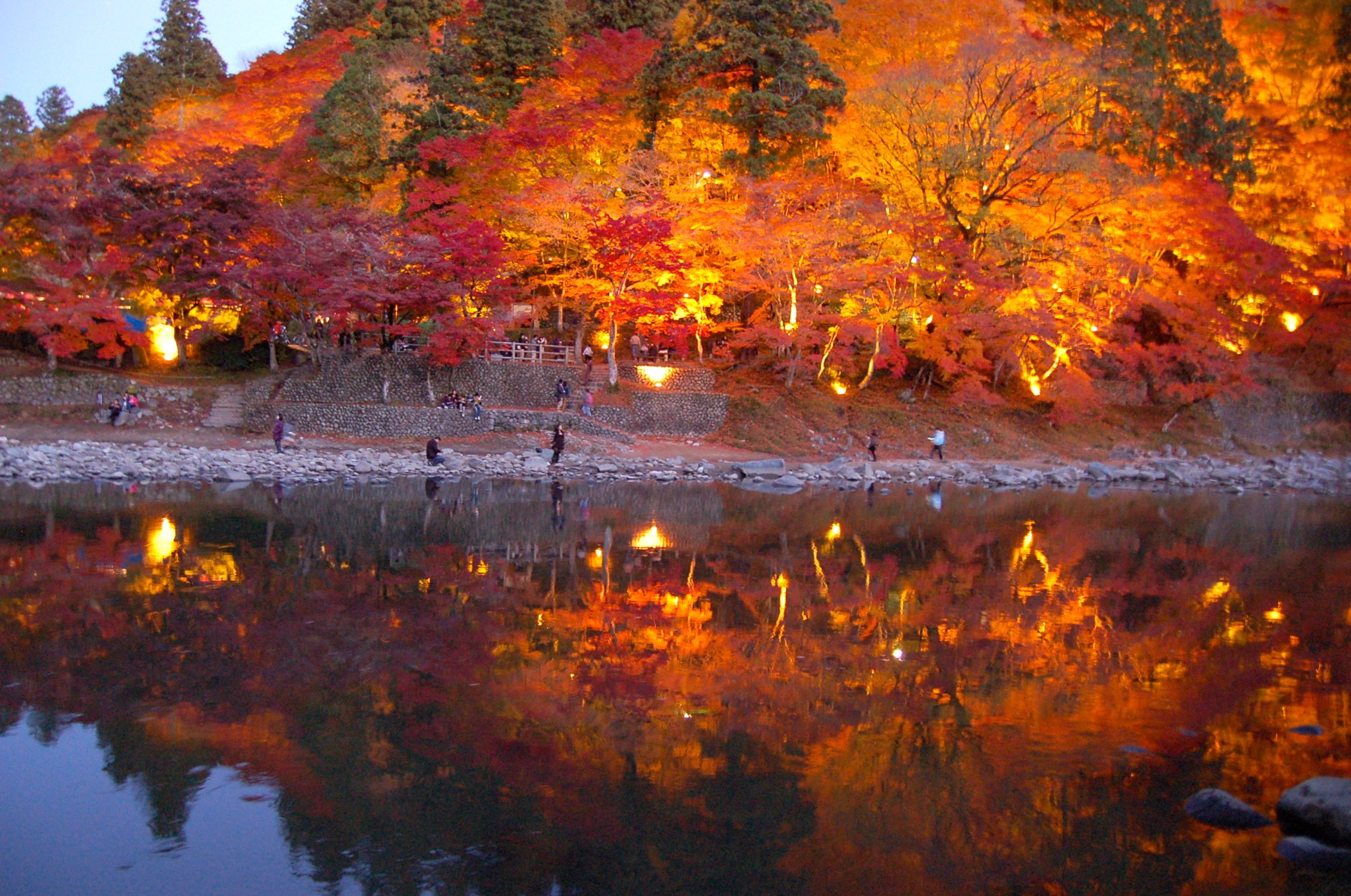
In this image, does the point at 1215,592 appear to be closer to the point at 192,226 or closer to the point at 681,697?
the point at 681,697

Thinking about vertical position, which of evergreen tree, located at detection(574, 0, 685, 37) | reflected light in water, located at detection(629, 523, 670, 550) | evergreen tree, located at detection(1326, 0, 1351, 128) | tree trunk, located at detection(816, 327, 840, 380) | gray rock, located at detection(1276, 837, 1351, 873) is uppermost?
evergreen tree, located at detection(574, 0, 685, 37)

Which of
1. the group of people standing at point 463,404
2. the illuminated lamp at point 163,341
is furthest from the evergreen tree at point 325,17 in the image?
the group of people standing at point 463,404

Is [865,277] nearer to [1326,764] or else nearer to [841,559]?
[841,559]

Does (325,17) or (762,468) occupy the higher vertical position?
(325,17)

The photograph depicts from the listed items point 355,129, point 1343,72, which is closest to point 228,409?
point 355,129

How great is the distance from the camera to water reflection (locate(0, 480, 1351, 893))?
5910 mm

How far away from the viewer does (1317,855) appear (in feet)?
19.3

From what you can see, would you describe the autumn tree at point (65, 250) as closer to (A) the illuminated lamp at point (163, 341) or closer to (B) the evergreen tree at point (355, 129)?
(A) the illuminated lamp at point (163, 341)

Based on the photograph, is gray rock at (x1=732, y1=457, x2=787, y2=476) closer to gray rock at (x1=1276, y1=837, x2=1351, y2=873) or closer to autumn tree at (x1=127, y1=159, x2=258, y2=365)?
autumn tree at (x1=127, y1=159, x2=258, y2=365)

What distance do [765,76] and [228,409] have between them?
65.6 ft

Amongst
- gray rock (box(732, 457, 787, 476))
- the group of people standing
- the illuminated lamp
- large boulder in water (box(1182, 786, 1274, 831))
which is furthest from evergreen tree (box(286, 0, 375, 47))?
large boulder in water (box(1182, 786, 1274, 831))

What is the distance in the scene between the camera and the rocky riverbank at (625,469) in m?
20.7

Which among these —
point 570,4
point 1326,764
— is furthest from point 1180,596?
point 570,4

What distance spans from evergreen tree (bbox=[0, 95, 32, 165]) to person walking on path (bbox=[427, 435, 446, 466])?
29713mm
